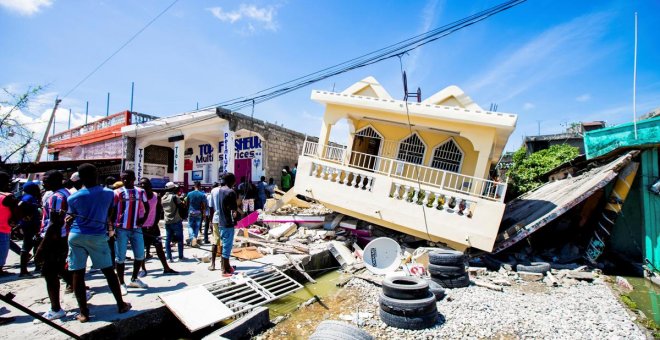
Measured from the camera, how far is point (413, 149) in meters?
12.2

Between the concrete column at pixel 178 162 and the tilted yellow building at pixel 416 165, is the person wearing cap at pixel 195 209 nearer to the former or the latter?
the tilted yellow building at pixel 416 165

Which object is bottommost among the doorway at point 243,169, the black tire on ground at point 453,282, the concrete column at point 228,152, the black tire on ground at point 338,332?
the black tire on ground at point 453,282

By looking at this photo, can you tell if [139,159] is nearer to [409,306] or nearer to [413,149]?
[413,149]

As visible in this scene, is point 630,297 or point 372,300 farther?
point 630,297

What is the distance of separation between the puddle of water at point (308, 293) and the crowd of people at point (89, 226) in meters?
1.13

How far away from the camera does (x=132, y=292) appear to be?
4.84m

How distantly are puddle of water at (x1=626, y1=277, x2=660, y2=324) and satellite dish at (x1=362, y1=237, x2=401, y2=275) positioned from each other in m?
4.53

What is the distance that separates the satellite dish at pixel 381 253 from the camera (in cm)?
755

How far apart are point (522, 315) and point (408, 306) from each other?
212 centimetres

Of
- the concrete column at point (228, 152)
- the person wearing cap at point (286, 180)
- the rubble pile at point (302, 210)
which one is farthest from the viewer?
the person wearing cap at point (286, 180)

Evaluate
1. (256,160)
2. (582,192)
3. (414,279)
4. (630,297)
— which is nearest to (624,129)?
(582,192)

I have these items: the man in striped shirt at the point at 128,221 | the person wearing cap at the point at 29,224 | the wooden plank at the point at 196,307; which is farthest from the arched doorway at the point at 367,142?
the person wearing cap at the point at 29,224

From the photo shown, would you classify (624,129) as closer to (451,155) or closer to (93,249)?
(451,155)

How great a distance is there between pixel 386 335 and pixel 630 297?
18.9ft
